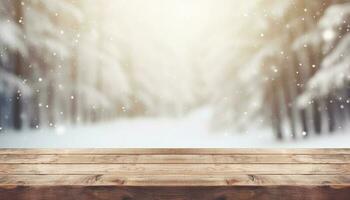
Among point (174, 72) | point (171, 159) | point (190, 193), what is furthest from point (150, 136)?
point (190, 193)

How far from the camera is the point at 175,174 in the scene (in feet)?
4.25

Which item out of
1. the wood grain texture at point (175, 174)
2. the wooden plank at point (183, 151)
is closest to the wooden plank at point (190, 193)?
the wood grain texture at point (175, 174)

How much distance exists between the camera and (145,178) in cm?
124

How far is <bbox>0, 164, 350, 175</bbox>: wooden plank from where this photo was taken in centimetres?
133

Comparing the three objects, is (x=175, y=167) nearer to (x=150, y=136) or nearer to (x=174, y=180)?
(x=174, y=180)

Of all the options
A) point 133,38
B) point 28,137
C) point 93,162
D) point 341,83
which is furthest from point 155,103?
point 341,83

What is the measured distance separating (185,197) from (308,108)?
1.55m

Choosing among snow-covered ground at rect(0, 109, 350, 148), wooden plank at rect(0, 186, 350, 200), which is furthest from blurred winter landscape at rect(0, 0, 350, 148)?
wooden plank at rect(0, 186, 350, 200)

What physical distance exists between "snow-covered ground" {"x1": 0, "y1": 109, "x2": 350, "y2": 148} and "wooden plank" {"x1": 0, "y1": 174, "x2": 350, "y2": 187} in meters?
1.19

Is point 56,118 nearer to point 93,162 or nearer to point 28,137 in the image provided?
point 28,137

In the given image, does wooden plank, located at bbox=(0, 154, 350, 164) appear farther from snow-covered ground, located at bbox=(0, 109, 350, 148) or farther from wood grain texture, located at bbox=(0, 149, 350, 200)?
snow-covered ground, located at bbox=(0, 109, 350, 148)

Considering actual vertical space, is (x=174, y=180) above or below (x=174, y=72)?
below

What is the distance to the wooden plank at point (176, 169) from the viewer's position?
1.33 m

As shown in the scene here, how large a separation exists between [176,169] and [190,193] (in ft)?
0.79
